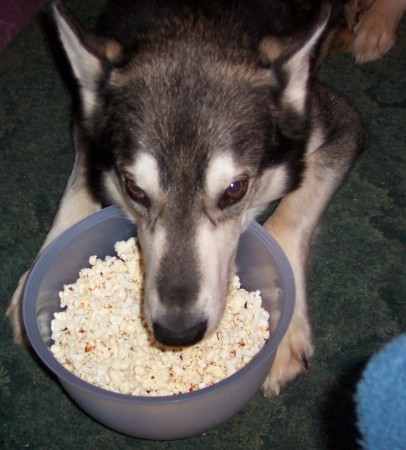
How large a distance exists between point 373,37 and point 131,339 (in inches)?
69.1

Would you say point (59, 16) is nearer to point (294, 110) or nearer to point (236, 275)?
point (294, 110)

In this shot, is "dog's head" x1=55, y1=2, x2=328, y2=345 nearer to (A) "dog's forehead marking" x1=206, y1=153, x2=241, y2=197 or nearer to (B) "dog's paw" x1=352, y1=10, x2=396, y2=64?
(A) "dog's forehead marking" x1=206, y1=153, x2=241, y2=197

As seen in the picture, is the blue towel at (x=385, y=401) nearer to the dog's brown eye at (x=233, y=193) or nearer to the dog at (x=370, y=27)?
the dog's brown eye at (x=233, y=193)

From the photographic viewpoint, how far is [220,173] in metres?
1.68

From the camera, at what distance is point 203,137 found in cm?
166

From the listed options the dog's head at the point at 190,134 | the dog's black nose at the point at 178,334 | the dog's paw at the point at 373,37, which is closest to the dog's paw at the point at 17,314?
the dog's head at the point at 190,134

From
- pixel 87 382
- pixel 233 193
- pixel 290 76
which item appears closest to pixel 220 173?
pixel 233 193

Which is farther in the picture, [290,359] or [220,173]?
[290,359]

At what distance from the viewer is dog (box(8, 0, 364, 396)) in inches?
66.1

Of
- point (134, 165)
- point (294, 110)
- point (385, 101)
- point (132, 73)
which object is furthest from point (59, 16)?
point (385, 101)

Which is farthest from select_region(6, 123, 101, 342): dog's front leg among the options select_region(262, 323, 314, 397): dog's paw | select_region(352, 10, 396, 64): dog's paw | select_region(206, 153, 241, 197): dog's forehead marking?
select_region(352, 10, 396, 64): dog's paw

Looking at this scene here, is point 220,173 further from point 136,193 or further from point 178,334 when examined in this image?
point 178,334

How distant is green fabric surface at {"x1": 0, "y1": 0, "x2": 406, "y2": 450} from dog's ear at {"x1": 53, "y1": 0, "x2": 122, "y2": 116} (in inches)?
28.1

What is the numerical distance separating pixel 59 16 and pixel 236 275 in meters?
0.97
